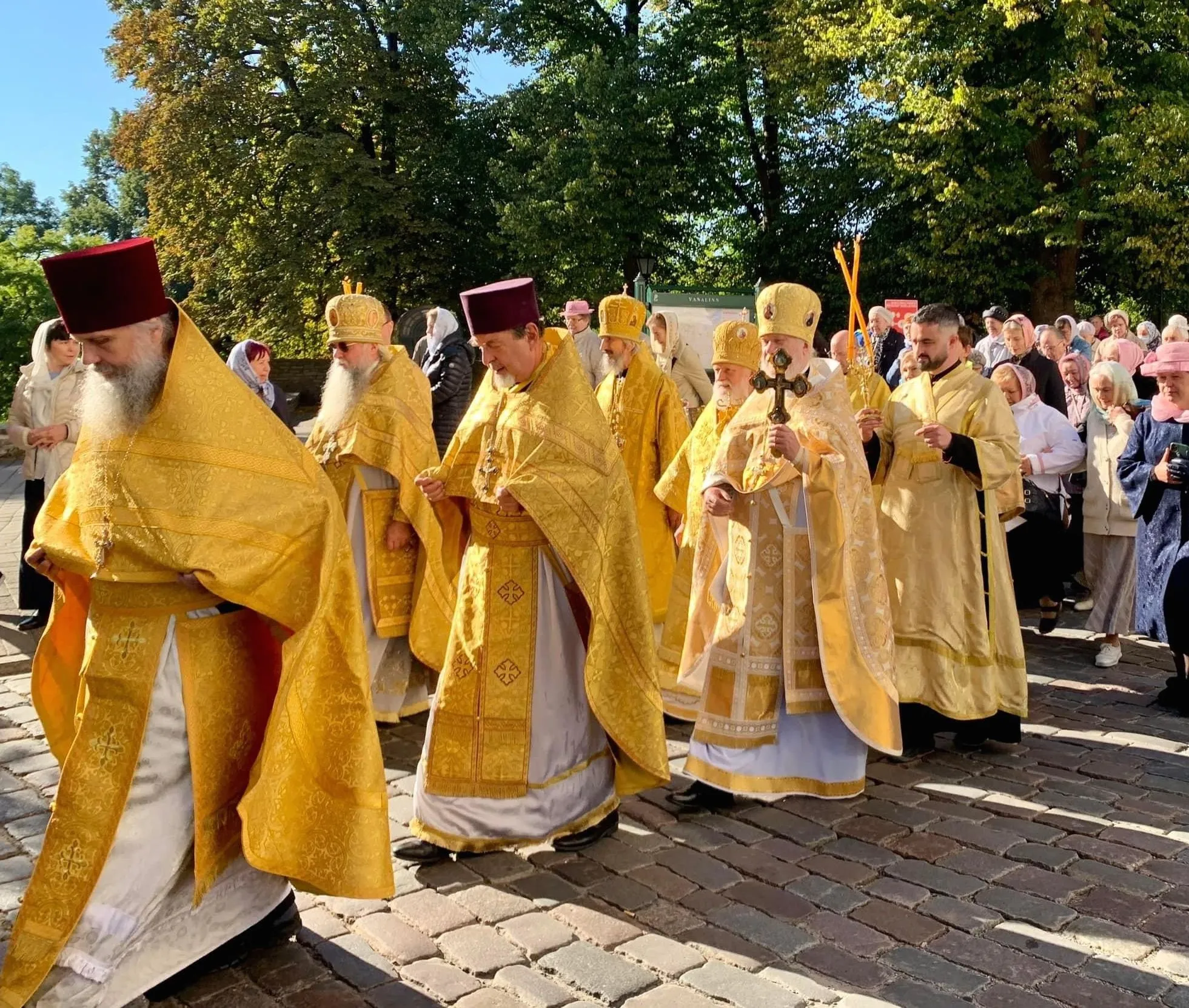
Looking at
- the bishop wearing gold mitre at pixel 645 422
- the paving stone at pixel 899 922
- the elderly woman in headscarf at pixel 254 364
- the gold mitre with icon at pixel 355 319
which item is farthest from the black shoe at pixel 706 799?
the elderly woman in headscarf at pixel 254 364

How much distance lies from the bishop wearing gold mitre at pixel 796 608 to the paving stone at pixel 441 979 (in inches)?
64.0

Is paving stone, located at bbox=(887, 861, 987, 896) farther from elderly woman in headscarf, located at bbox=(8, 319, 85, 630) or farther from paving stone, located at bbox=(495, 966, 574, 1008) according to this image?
elderly woman in headscarf, located at bbox=(8, 319, 85, 630)

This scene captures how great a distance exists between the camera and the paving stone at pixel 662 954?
3.60m

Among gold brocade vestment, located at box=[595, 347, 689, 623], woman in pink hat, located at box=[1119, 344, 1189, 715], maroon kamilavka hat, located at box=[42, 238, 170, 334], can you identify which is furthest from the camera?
gold brocade vestment, located at box=[595, 347, 689, 623]

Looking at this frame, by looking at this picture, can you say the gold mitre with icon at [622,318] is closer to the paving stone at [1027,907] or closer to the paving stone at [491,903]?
the paving stone at [491,903]

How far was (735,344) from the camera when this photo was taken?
5.85 metres

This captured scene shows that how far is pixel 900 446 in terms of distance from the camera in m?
5.85

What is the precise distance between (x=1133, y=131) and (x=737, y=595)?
61.5 feet

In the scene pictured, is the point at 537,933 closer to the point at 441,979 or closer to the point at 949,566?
the point at 441,979

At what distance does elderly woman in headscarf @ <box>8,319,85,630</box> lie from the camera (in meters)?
7.80

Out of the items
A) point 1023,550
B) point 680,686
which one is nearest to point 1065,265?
point 1023,550

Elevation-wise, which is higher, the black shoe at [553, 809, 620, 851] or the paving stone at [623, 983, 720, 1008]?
the black shoe at [553, 809, 620, 851]

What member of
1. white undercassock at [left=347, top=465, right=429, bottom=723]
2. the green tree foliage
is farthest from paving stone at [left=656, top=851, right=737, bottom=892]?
the green tree foliage

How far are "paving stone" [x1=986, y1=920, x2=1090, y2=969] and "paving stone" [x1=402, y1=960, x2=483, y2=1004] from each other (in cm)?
174
